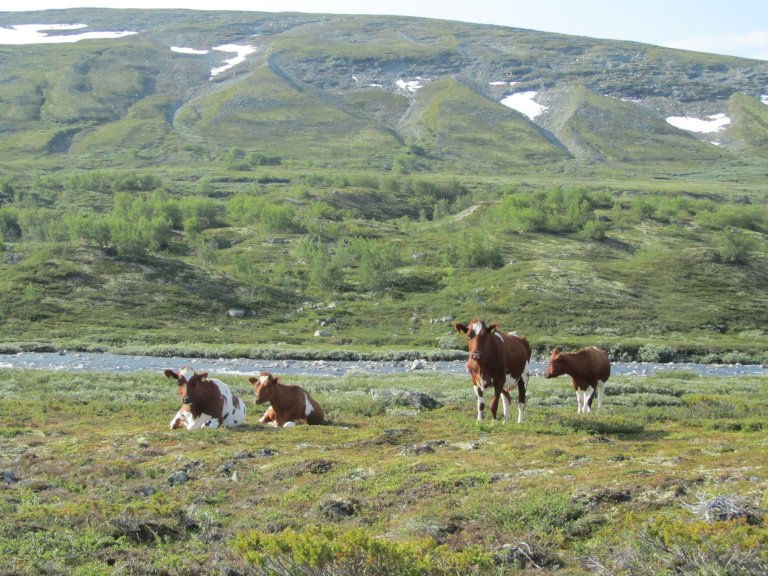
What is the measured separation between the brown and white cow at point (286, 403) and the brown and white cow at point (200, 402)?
1.08 metres

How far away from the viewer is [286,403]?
77.5 feet

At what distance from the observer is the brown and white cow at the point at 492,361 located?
22.1 metres

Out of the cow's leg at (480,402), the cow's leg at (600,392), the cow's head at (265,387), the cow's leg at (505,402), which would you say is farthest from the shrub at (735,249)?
the cow's head at (265,387)

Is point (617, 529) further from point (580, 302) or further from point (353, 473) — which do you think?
point (580, 302)

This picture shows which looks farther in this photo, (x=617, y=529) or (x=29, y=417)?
(x=29, y=417)

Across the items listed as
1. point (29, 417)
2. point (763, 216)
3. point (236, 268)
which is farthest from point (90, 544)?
point (763, 216)

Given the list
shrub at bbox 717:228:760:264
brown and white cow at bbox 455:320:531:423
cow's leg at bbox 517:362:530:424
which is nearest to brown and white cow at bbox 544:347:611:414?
cow's leg at bbox 517:362:530:424

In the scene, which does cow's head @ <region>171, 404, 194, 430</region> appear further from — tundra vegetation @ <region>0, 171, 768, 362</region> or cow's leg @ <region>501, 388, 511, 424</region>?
tundra vegetation @ <region>0, 171, 768, 362</region>

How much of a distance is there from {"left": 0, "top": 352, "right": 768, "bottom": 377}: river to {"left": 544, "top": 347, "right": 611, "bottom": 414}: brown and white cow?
839 inches

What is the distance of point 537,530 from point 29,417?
18.6 m

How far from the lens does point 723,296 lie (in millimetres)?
77000

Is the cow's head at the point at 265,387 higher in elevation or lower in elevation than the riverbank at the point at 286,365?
higher

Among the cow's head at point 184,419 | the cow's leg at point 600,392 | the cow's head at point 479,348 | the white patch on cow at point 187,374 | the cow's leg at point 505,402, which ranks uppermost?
the cow's head at point 479,348

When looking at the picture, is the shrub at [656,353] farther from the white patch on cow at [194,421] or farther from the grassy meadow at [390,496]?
the white patch on cow at [194,421]
